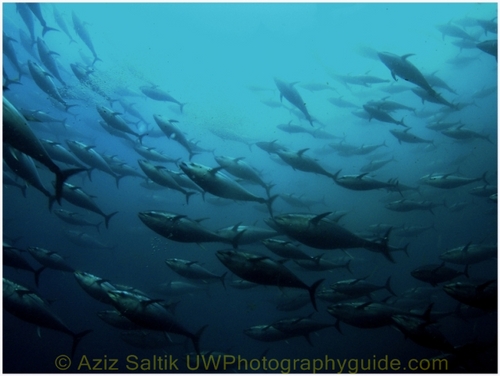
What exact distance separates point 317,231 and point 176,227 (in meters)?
1.75

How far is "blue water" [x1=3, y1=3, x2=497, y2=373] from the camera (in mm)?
16656

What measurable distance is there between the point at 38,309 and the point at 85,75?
5728 millimetres

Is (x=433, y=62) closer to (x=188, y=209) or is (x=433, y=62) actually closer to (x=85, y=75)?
(x=85, y=75)

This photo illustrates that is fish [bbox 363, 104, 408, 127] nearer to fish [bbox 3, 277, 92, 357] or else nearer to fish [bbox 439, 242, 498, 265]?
fish [bbox 439, 242, 498, 265]

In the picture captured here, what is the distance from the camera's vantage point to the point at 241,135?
2056cm

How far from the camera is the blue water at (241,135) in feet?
54.6

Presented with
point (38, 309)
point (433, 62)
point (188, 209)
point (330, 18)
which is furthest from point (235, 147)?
point (38, 309)

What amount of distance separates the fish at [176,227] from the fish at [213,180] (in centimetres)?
50

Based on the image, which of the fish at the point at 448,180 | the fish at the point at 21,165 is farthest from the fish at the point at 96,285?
the fish at the point at 448,180

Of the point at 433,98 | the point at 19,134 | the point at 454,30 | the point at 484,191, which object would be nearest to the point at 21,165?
the point at 19,134

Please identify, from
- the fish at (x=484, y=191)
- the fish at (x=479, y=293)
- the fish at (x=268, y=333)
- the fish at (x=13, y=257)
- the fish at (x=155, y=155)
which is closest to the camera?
the fish at (x=479, y=293)

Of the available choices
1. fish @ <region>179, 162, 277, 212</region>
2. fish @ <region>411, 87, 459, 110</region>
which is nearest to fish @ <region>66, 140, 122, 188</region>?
fish @ <region>179, 162, 277, 212</region>

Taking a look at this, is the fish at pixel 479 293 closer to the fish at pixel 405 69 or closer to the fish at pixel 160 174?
the fish at pixel 405 69

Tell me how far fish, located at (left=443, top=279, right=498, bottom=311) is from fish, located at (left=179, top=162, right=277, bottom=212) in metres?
3.12
